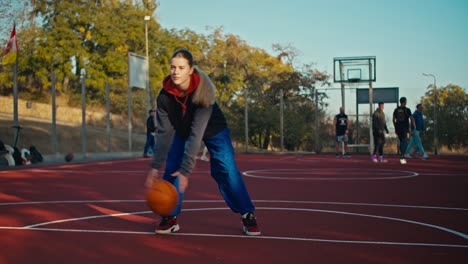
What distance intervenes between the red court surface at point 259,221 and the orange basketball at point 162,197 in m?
0.34

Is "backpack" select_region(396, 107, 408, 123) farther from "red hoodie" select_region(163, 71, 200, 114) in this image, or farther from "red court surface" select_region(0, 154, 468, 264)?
"red hoodie" select_region(163, 71, 200, 114)

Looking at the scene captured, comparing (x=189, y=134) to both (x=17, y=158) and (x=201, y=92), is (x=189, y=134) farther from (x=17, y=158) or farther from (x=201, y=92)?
(x=17, y=158)

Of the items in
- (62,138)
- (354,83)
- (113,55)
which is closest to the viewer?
(354,83)

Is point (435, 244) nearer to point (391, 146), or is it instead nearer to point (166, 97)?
point (166, 97)

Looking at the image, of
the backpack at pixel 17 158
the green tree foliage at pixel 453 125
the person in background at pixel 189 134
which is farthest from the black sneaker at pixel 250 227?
the green tree foliage at pixel 453 125

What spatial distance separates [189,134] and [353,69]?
23.6 meters

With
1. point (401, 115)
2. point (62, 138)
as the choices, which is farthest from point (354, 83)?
point (62, 138)

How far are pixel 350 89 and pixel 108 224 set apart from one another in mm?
22471

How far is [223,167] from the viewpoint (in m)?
6.18

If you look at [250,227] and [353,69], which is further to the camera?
[353,69]

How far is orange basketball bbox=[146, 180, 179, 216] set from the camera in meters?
5.72

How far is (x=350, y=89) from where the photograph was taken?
2811 cm

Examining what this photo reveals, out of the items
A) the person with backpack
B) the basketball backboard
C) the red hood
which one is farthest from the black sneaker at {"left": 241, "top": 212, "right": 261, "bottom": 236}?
the basketball backboard

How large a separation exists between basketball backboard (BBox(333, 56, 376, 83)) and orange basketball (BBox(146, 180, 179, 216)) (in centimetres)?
2328
